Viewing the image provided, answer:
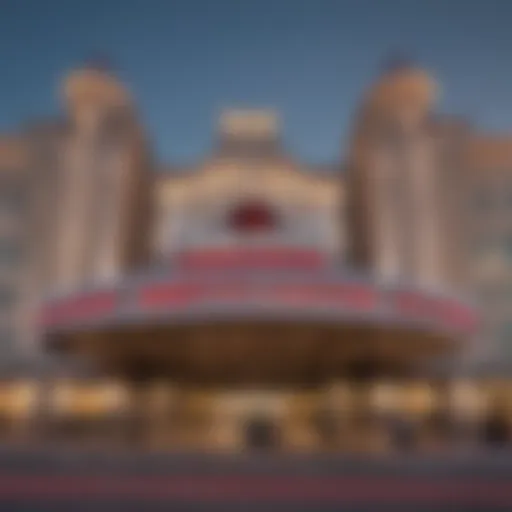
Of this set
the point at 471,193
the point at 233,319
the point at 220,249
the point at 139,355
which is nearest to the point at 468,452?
the point at 233,319

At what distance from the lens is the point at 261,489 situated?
41.6 feet

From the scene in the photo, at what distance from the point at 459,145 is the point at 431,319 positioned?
35.6 m

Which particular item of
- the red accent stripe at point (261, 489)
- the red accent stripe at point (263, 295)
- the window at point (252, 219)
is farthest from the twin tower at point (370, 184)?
the red accent stripe at point (261, 489)

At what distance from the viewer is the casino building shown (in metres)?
14.4

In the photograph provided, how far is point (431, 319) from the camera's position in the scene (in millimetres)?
15648

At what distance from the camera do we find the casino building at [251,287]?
14.4 meters

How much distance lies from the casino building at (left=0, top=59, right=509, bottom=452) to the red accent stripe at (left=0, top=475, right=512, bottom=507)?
0.78m

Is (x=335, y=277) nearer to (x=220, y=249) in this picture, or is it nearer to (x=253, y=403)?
(x=220, y=249)

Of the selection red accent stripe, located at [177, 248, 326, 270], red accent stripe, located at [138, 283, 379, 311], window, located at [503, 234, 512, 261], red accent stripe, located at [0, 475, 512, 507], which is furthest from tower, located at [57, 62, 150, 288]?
red accent stripe, located at [0, 475, 512, 507]

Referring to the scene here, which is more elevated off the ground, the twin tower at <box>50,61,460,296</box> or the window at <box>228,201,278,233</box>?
the twin tower at <box>50,61,460,296</box>

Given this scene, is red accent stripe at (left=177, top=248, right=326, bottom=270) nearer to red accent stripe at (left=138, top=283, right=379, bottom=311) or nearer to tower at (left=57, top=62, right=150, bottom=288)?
red accent stripe at (left=138, top=283, right=379, bottom=311)

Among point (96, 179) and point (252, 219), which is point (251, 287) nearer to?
point (252, 219)

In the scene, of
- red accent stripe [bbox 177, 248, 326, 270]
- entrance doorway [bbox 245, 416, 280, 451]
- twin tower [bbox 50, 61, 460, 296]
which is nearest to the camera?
entrance doorway [bbox 245, 416, 280, 451]

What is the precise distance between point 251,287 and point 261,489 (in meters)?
3.79
